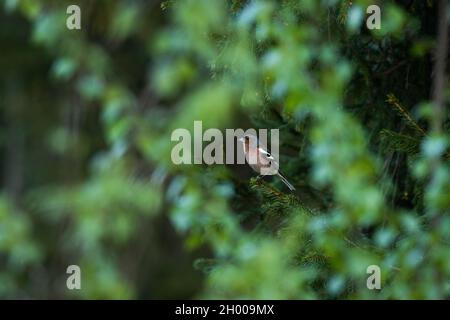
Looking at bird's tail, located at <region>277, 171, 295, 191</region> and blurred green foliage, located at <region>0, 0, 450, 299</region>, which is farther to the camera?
bird's tail, located at <region>277, 171, 295, 191</region>

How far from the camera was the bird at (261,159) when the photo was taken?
3.14 metres

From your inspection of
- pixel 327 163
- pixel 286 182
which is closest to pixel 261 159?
pixel 286 182

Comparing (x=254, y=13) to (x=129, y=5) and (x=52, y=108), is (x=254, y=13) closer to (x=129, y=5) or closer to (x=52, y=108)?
(x=129, y=5)

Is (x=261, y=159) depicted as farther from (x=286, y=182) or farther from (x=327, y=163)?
(x=327, y=163)

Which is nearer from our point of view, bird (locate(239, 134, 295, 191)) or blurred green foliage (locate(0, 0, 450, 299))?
blurred green foliage (locate(0, 0, 450, 299))

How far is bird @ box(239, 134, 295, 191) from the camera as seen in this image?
124 inches

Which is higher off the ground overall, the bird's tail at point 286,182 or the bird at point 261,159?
the bird at point 261,159

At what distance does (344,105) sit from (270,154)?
1.54 ft

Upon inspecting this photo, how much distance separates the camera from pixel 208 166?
3.17 meters

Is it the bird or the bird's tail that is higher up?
the bird

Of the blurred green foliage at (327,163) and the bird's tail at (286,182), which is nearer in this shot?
the blurred green foliage at (327,163)

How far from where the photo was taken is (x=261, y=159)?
316cm

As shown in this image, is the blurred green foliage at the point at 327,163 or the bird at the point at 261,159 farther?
the bird at the point at 261,159
